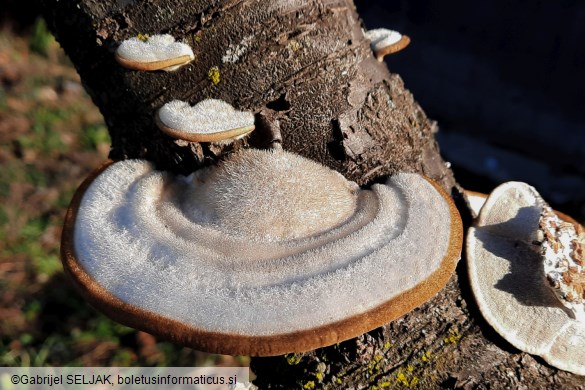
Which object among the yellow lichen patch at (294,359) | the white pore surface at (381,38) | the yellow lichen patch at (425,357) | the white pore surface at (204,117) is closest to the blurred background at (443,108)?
the yellow lichen patch at (294,359)

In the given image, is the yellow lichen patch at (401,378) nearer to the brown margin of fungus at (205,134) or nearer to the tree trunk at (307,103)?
the tree trunk at (307,103)

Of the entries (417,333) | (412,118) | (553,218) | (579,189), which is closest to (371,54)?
(412,118)

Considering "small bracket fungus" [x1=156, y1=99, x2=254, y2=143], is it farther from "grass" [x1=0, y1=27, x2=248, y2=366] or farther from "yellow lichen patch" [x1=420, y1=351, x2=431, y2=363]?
"grass" [x1=0, y1=27, x2=248, y2=366]

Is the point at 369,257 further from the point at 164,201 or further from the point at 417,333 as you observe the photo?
the point at 164,201

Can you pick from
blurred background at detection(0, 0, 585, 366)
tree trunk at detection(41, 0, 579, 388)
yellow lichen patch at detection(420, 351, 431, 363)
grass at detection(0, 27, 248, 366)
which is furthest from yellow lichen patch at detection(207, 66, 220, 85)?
blurred background at detection(0, 0, 585, 366)

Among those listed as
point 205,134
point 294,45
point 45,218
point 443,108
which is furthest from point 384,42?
point 443,108

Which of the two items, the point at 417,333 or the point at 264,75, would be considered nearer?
the point at 264,75

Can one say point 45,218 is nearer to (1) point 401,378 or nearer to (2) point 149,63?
(2) point 149,63
